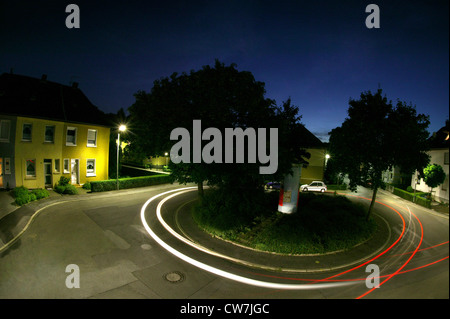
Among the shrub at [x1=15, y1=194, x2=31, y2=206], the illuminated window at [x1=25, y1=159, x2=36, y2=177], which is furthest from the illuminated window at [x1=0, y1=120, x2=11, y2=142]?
the shrub at [x1=15, y1=194, x2=31, y2=206]

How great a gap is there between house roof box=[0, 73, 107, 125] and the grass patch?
17713 mm

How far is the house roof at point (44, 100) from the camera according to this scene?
705 inches

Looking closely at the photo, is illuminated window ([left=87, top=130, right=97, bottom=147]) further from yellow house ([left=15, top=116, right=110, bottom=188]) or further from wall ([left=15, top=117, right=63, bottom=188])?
wall ([left=15, top=117, right=63, bottom=188])

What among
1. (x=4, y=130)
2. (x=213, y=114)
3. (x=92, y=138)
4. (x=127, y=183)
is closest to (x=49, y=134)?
(x=4, y=130)

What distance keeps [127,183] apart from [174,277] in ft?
54.9

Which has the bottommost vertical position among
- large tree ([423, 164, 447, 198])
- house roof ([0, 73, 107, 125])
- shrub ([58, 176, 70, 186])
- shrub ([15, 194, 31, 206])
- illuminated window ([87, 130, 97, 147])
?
shrub ([15, 194, 31, 206])

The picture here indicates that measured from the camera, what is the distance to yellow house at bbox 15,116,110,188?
17953 millimetres

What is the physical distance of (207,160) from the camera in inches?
411

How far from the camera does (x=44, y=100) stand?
20.0 metres

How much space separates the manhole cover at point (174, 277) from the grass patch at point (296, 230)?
359 centimetres

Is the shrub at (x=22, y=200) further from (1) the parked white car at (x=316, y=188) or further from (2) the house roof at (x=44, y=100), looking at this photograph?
(1) the parked white car at (x=316, y=188)

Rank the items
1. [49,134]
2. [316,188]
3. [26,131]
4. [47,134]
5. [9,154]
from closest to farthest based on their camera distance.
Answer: [9,154] < [26,131] < [47,134] < [49,134] < [316,188]

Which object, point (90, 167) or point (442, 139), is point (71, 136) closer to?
point (90, 167)
